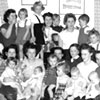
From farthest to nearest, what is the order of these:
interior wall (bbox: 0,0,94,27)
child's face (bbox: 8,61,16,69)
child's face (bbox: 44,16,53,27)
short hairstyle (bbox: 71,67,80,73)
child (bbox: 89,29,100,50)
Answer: interior wall (bbox: 0,0,94,27)
child's face (bbox: 44,16,53,27)
child (bbox: 89,29,100,50)
child's face (bbox: 8,61,16,69)
short hairstyle (bbox: 71,67,80,73)

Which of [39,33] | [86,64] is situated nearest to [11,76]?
[86,64]

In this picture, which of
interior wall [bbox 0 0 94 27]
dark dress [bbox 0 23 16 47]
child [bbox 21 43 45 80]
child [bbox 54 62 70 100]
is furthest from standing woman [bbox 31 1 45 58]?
child [bbox 54 62 70 100]

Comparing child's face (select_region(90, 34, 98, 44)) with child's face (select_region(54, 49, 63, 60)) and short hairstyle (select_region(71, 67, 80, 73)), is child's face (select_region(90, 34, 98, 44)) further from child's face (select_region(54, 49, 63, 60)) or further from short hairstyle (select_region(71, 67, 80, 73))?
short hairstyle (select_region(71, 67, 80, 73))

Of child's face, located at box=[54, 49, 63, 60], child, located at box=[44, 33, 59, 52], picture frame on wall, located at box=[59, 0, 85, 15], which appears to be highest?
picture frame on wall, located at box=[59, 0, 85, 15]

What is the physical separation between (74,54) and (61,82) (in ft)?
1.90

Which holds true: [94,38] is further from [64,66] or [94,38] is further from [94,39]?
[64,66]

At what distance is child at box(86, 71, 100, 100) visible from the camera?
16.3 ft

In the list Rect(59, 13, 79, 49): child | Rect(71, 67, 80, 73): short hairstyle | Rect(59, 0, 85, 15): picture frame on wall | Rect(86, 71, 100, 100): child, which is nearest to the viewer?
Rect(86, 71, 100, 100): child

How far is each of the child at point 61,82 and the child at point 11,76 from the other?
17.8 inches

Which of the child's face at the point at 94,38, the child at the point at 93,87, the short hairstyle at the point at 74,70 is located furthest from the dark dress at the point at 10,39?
the child at the point at 93,87

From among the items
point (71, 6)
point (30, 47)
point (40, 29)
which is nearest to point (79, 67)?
A: point (30, 47)

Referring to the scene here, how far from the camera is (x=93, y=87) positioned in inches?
196

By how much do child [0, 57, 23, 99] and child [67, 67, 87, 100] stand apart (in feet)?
2.15

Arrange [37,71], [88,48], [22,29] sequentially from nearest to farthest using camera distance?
[37,71] < [88,48] < [22,29]
